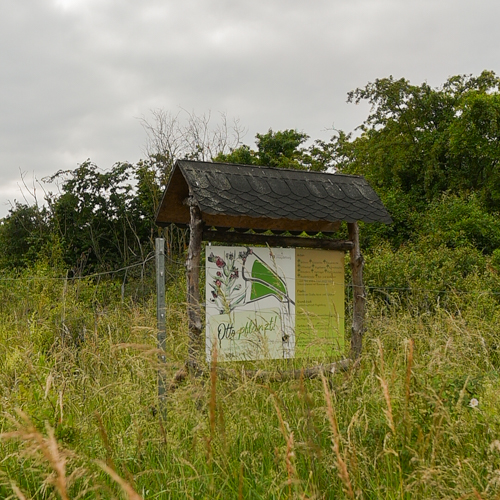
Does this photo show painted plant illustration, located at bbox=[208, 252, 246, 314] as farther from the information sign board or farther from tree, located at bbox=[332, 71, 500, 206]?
tree, located at bbox=[332, 71, 500, 206]

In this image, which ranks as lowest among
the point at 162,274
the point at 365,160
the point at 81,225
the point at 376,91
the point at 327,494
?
the point at 327,494

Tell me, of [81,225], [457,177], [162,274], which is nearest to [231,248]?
[162,274]

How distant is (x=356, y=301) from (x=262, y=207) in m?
1.36

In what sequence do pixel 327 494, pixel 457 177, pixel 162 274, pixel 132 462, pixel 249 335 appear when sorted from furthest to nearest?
pixel 457 177, pixel 249 335, pixel 162 274, pixel 132 462, pixel 327 494

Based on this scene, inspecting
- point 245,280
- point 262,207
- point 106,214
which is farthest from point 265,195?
point 106,214

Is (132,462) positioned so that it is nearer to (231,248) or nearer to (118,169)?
(231,248)

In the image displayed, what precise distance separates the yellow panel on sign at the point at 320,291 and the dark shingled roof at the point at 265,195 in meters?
0.42

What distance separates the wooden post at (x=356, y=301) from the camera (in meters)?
4.85

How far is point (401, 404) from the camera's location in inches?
103

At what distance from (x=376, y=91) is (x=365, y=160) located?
7.67ft

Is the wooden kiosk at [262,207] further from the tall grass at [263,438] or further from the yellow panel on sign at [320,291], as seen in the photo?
the tall grass at [263,438]

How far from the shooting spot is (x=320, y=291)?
4.76 m

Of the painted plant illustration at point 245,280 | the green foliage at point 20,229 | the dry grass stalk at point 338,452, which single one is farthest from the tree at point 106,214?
the dry grass stalk at point 338,452

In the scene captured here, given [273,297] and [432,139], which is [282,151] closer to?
[432,139]
